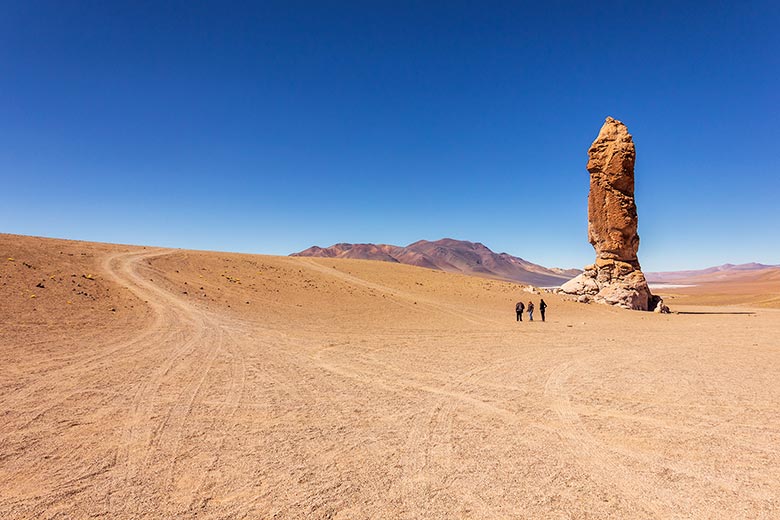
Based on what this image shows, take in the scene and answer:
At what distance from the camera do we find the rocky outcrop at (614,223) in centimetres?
3088

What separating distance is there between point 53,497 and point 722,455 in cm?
817

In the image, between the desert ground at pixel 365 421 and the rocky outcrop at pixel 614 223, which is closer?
the desert ground at pixel 365 421

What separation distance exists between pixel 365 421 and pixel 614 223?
32010mm

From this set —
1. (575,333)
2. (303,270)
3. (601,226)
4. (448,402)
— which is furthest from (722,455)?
(303,270)

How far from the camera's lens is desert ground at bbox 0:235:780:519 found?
4102 mm

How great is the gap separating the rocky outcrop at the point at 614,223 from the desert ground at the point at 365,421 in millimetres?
16266

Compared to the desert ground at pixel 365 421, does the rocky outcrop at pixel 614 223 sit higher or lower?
higher

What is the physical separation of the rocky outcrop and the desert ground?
16.3 metres

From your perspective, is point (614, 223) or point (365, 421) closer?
point (365, 421)

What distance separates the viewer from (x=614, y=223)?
31391mm

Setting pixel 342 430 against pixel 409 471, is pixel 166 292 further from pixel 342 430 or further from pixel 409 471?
pixel 409 471

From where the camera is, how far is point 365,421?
6.28 m

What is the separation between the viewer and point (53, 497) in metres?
3.99

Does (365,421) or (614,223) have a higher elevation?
(614,223)
